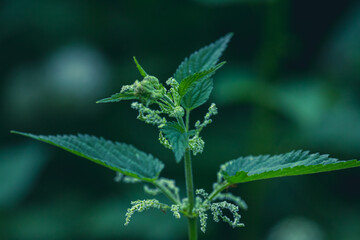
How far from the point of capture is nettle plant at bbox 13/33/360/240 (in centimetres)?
121

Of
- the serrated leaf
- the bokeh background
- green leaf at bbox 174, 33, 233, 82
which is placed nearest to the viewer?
the serrated leaf

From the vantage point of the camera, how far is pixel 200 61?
158cm

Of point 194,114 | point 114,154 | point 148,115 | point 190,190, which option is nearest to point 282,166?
point 190,190

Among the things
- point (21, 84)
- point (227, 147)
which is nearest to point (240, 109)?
point (227, 147)

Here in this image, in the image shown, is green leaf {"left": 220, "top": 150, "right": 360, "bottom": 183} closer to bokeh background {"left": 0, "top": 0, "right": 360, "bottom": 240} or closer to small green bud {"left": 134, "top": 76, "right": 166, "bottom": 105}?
small green bud {"left": 134, "top": 76, "right": 166, "bottom": 105}

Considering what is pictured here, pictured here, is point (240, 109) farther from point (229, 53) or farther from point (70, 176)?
point (70, 176)

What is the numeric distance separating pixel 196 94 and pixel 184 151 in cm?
30

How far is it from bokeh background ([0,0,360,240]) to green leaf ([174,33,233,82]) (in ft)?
6.41

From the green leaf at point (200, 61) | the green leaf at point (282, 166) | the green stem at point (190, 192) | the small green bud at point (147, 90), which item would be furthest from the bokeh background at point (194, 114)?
the small green bud at point (147, 90)

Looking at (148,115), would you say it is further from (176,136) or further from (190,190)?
(190,190)

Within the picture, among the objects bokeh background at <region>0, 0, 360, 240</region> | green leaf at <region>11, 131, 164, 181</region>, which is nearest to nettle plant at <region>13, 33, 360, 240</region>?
green leaf at <region>11, 131, 164, 181</region>

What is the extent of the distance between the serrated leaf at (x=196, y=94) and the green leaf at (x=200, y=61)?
0.28ft

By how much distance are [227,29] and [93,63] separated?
57.5 inches

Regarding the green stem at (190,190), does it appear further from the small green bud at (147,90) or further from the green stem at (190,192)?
the small green bud at (147,90)
